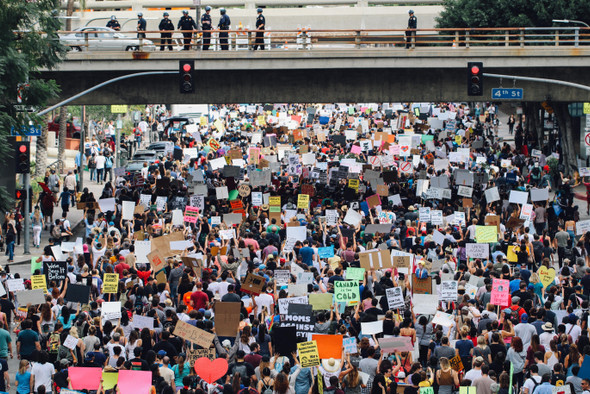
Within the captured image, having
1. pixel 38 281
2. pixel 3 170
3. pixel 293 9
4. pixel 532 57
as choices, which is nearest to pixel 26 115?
pixel 3 170

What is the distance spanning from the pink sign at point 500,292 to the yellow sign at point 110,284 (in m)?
6.23

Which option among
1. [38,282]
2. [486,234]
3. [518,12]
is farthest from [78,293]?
[518,12]

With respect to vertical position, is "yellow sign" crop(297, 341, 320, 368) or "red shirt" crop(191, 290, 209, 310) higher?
"red shirt" crop(191, 290, 209, 310)

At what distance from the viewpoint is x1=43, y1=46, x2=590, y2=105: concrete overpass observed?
1353 inches

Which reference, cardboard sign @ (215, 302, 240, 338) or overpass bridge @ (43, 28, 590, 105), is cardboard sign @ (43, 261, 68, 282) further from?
overpass bridge @ (43, 28, 590, 105)

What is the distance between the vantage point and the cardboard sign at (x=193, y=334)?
48.7ft

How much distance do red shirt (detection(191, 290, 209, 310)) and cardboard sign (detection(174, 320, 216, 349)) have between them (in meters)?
2.28

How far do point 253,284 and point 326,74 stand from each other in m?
18.6

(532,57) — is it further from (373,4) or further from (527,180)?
(373,4)

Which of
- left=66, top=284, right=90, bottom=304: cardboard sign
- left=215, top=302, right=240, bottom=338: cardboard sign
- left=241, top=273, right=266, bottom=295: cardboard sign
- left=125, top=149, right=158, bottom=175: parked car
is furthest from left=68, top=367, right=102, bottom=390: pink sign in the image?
left=125, top=149, right=158, bottom=175: parked car

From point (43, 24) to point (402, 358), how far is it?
44.7 ft

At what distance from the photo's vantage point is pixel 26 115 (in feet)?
82.3

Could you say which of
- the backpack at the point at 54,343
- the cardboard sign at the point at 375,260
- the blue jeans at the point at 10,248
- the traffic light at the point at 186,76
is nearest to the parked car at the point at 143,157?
the traffic light at the point at 186,76

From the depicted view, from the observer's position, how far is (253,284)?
1780cm
